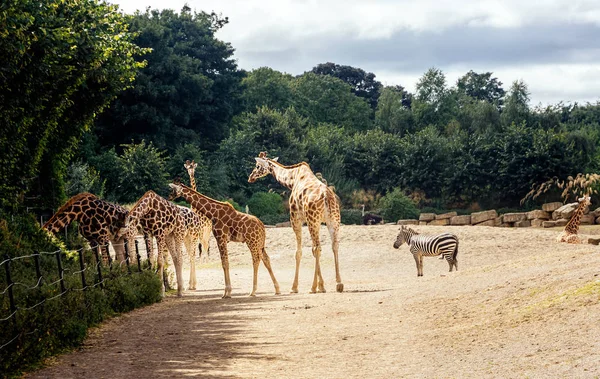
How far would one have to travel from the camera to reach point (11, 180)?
83.9 feet

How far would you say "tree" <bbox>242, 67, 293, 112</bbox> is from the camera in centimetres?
8194

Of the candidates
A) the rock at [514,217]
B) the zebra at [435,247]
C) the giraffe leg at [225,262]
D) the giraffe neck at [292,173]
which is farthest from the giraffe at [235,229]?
the rock at [514,217]

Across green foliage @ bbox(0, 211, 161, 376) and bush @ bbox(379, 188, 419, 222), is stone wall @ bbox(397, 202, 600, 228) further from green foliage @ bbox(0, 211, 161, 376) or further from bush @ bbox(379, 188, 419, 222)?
green foliage @ bbox(0, 211, 161, 376)

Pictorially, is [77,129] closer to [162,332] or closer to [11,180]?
[11,180]

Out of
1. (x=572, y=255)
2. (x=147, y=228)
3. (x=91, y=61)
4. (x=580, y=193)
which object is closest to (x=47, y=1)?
(x=91, y=61)

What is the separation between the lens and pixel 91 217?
2245 cm

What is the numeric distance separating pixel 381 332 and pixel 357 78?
313 ft

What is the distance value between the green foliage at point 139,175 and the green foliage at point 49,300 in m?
26.5

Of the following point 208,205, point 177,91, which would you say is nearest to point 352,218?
point 177,91

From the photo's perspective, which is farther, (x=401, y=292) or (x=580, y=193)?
(x=580, y=193)

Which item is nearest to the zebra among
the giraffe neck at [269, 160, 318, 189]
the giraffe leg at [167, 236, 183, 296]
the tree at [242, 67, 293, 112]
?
the giraffe neck at [269, 160, 318, 189]

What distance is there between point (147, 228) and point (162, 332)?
23.3 ft

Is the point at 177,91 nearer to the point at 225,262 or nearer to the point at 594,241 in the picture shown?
the point at 594,241

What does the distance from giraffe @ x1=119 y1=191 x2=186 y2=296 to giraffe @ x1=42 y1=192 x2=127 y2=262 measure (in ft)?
1.53
